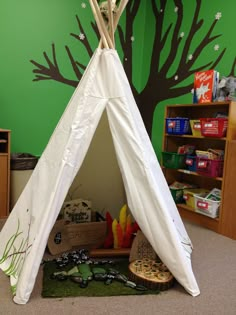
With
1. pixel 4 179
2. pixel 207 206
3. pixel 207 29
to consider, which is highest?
pixel 207 29

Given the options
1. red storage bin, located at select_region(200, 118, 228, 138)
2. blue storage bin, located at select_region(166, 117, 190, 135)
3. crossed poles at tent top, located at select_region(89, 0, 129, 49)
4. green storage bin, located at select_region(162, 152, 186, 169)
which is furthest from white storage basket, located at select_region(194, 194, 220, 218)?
crossed poles at tent top, located at select_region(89, 0, 129, 49)

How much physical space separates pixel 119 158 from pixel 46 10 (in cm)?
255

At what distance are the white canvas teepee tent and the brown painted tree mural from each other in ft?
5.63

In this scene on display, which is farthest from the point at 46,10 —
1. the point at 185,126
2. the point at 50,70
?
the point at 185,126

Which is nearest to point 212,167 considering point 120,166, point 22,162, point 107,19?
point 120,166

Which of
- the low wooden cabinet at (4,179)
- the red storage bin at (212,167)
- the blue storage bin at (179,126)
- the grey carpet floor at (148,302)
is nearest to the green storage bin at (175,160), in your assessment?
the blue storage bin at (179,126)

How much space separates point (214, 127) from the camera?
107 inches

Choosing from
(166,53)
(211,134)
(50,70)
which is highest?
(166,53)

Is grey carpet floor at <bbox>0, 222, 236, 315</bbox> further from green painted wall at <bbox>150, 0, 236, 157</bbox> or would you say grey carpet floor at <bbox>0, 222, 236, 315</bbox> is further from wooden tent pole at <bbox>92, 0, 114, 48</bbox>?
green painted wall at <bbox>150, 0, 236, 157</bbox>

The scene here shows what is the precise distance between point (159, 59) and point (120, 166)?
2.57 meters

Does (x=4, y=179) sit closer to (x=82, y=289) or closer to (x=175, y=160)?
(x=82, y=289)

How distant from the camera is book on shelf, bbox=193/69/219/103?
278cm

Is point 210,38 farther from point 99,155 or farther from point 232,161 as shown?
point 99,155

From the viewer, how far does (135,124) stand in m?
1.80
